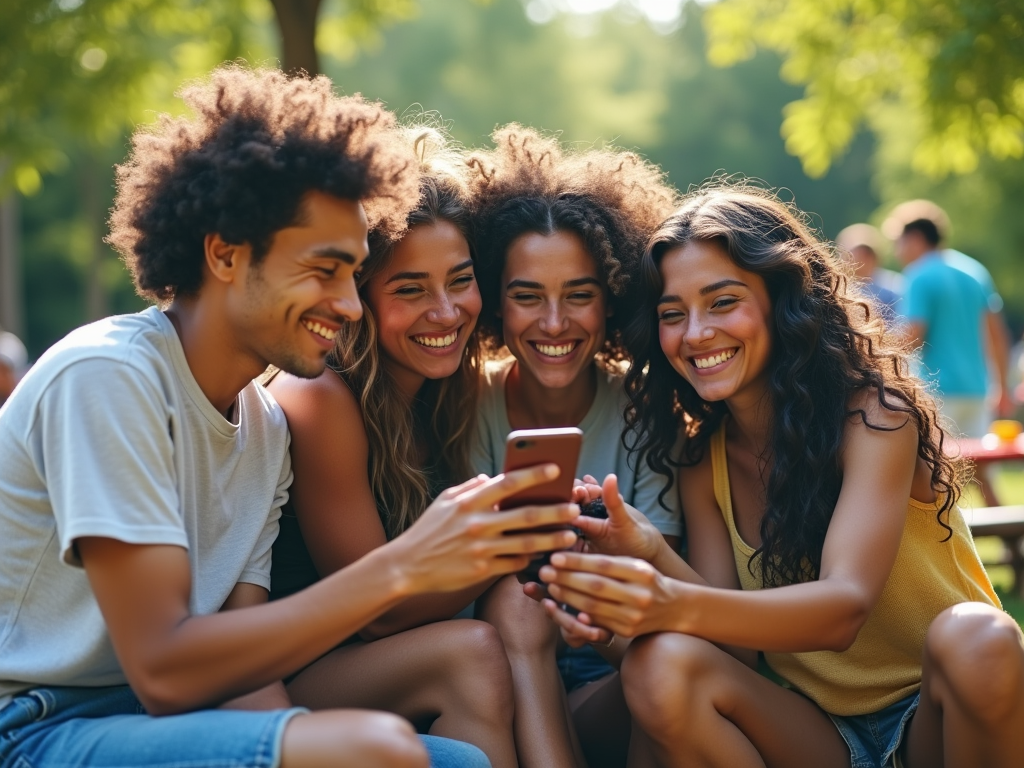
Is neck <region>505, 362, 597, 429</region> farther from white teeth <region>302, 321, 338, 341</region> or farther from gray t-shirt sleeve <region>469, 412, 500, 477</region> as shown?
white teeth <region>302, 321, 338, 341</region>

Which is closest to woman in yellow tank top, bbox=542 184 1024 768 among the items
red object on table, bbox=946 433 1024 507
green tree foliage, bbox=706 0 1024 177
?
green tree foliage, bbox=706 0 1024 177

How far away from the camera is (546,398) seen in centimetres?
426

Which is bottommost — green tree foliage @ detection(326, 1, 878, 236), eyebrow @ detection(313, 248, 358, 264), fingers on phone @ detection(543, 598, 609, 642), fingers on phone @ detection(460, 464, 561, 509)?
fingers on phone @ detection(543, 598, 609, 642)

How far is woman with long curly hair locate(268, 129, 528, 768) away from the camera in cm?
326

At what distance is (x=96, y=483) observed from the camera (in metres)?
2.51

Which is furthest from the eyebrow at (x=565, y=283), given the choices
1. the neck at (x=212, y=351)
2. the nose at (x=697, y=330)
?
the neck at (x=212, y=351)

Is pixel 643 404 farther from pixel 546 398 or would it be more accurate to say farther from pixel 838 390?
pixel 838 390

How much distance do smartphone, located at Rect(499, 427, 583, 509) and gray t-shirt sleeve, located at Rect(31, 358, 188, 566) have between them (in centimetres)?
82

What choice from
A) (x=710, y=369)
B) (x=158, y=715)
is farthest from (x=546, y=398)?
(x=158, y=715)

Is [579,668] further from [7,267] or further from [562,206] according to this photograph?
[7,267]

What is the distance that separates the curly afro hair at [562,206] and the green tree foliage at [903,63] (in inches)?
111

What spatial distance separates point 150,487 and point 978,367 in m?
8.16

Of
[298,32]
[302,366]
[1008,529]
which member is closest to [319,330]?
[302,366]

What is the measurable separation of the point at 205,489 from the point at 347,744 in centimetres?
91
